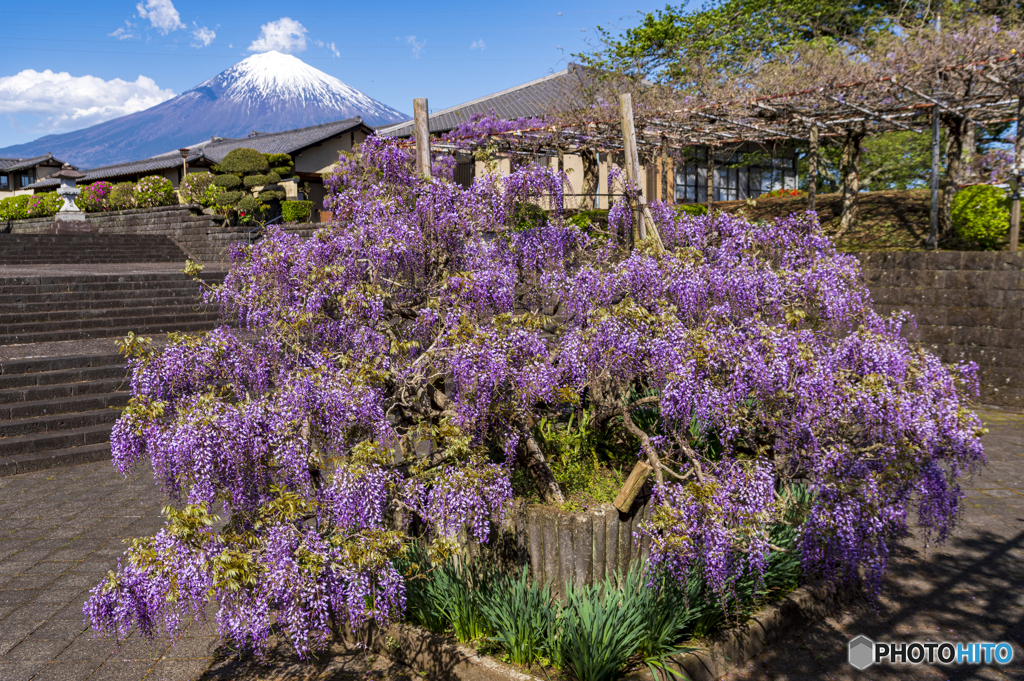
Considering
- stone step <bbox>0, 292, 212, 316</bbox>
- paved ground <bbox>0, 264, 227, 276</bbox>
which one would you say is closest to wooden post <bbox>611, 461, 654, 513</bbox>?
stone step <bbox>0, 292, 212, 316</bbox>

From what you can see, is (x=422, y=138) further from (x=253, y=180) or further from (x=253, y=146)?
(x=253, y=146)

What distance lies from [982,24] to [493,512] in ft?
47.2

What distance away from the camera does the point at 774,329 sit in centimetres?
497

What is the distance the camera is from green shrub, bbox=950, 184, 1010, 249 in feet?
43.4

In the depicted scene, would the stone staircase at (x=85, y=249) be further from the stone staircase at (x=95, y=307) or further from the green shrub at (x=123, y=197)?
the stone staircase at (x=95, y=307)

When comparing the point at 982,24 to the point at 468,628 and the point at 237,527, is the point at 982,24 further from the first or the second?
the point at 237,527

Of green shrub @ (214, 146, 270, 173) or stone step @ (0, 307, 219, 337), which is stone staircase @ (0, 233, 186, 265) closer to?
green shrub @ (214, 146, 270, 173)

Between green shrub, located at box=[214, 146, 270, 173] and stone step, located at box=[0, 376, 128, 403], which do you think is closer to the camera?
stone step, located at box=[0, 376, 128, 403]

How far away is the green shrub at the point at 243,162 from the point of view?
89.2 ft

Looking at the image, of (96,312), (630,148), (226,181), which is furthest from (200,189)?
(630,148)

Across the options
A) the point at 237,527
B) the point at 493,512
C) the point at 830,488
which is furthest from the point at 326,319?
the point at 830,488

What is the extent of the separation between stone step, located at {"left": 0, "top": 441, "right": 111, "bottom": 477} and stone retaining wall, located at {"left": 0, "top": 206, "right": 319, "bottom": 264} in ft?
40.1

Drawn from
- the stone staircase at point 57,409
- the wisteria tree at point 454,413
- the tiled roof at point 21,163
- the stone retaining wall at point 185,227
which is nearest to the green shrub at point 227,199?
the stone retaining wall at point 185,227

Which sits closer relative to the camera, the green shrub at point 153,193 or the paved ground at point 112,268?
the paved ground at point 112,268
